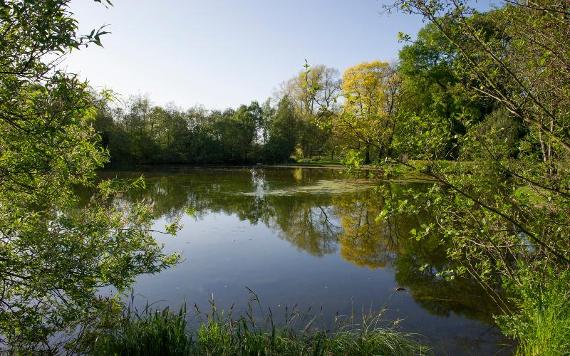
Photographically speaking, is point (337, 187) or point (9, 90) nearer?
point (9, 90)

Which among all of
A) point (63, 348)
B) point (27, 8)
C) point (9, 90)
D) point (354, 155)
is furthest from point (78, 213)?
point (354, 155)

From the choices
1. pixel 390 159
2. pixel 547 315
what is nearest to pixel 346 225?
pixel 547 315

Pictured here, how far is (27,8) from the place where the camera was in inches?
140

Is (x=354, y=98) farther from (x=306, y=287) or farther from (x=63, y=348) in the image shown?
(x=306, y=287)

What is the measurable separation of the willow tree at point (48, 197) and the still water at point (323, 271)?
2.26 metres

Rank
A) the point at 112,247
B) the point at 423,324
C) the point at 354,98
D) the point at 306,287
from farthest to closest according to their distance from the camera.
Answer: the point at 306,287
the point at 423,324
the point at 112,247
the point at 354,98

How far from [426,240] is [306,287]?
6209 millimetres

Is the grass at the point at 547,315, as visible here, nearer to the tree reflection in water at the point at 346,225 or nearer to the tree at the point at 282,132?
the tree reflection in water at the point at 346,225

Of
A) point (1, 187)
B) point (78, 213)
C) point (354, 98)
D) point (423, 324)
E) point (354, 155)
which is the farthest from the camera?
point (423, 324)

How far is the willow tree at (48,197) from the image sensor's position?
146 inches

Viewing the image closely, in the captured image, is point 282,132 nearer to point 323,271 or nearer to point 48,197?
point 323,271

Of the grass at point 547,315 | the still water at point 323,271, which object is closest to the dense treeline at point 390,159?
the grass at point 547,315

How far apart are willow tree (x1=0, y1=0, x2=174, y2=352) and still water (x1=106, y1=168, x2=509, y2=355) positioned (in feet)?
7.42

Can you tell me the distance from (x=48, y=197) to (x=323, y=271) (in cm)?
705
